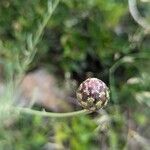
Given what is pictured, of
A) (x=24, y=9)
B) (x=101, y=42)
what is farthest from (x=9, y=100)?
(x=101, y=42)

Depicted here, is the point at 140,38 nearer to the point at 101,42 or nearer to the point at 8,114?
the point at 101,42

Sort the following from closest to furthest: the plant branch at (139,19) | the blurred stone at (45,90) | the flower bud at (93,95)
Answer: the flower bud at (93,95)
the plant branch at (139,19)
the blurred stone at (45,90)

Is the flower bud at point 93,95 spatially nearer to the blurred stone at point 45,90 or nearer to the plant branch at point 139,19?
the plant branch at point 139,19

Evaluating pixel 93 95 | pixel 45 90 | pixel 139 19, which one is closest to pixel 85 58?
pixel 45 90

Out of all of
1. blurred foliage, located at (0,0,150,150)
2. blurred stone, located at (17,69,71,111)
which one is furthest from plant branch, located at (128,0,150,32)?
blurred stone, located at (17,69,71,111)

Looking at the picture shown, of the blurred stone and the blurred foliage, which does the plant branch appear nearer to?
the blurred foliage

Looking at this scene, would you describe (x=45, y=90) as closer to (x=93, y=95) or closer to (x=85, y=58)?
(x=85, y=58)

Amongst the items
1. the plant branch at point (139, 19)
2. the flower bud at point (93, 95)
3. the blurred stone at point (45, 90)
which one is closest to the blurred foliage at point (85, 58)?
the plant branch at point (139, 19)
